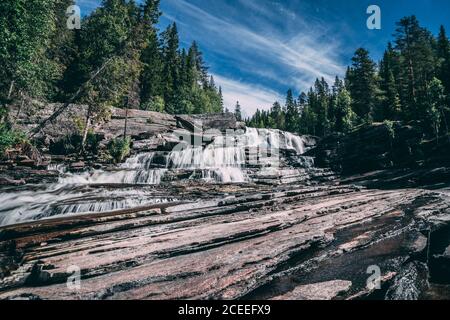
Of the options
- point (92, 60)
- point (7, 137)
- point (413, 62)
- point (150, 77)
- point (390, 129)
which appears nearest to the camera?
point (7, 137)

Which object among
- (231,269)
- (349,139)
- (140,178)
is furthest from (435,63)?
(231,269)

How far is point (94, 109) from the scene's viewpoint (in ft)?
108

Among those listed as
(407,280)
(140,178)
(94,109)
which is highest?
(94,109)

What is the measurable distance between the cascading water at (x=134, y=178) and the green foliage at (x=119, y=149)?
1.24 meters

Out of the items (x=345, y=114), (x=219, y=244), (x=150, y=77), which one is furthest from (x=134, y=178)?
(x=345, y=114)

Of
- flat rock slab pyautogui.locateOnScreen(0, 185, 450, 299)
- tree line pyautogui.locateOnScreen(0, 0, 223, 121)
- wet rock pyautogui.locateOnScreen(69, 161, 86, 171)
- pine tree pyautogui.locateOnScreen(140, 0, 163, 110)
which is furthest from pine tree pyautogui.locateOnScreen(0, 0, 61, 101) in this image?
pine tree pyautogui.locateOnScreen(140, 0, 163, 110)

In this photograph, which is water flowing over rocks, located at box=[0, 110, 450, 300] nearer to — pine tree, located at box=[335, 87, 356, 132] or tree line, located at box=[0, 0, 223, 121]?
Result: tree line, located at box=[0, 0, 223, 121]

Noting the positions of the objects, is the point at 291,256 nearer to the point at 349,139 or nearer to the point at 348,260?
the point at 348,260

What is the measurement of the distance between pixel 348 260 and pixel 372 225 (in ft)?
15.4

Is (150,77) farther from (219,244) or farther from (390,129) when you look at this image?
(219,244)

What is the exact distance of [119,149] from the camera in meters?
31.2

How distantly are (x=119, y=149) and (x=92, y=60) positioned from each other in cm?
1583

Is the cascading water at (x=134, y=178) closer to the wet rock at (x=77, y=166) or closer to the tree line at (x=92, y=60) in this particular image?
the wet rock at (x=77, y=166)

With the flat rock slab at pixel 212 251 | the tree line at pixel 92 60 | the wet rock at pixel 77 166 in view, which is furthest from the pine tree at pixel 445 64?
the wet rock at pixel 77 166
